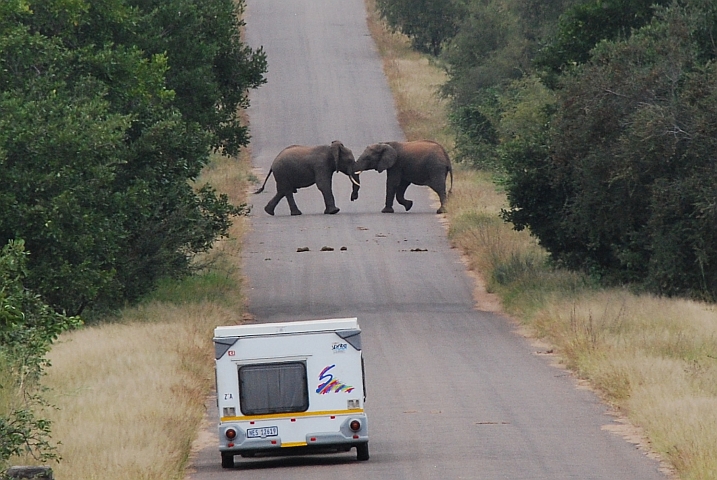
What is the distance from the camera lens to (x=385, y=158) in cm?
4059

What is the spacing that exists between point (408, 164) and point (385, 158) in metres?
0.93

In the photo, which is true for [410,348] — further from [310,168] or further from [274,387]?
[310,168]

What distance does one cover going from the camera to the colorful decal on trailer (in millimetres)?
14133

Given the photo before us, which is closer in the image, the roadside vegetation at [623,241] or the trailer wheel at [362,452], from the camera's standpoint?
the trailer wheel at [362,452]

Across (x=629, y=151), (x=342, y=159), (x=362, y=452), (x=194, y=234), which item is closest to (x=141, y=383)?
(x=362, y=452)

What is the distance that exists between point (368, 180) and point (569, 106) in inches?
894

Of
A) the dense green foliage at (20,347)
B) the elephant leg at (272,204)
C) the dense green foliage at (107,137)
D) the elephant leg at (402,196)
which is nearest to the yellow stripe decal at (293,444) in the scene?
the dense green foliage at (20,347)

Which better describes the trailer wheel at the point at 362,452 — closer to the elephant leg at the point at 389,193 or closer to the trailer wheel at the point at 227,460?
the trailer wheel at the point at 227,460

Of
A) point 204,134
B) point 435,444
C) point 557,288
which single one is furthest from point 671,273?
point 435,444

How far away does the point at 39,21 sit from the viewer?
969 inches

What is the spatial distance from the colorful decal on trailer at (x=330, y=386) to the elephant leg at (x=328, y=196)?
26243 mm

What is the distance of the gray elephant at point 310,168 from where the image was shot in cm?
4044

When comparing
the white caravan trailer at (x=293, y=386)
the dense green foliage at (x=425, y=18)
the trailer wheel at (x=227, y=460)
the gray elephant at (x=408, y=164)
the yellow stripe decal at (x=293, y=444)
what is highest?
the white caravan trailer at (x=293, y=386)

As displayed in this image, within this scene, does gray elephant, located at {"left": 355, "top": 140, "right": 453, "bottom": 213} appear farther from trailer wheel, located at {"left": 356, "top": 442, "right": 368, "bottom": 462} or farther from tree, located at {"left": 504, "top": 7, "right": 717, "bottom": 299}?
trailer wheel, located at {"left": 356, "top": 442, "right": 368, "bottom": 462}
